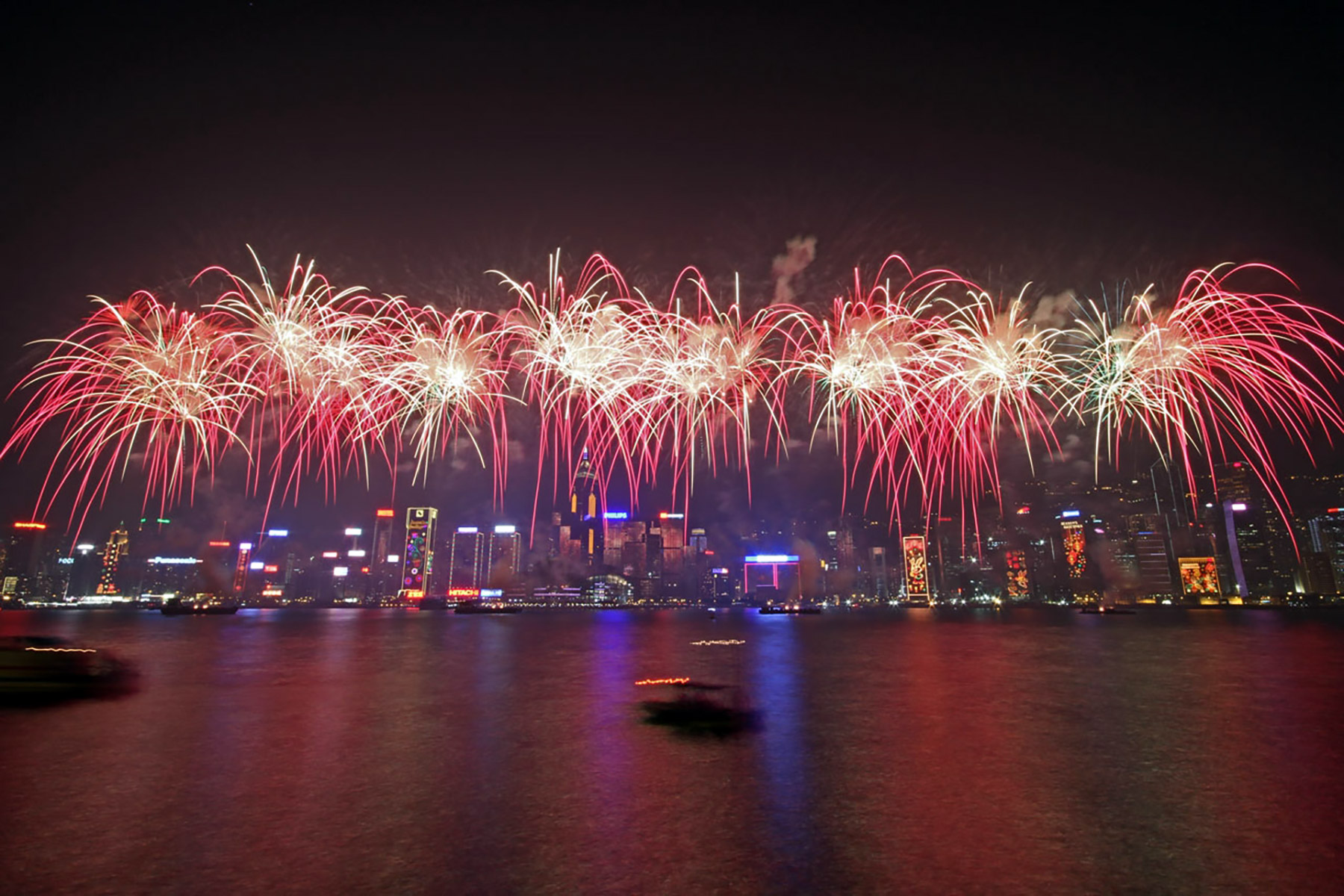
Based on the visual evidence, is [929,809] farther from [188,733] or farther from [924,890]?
[188,733]


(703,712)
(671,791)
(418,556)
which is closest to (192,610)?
(418,556)

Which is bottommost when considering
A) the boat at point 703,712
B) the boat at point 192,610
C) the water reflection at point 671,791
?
the boat at point 192,610

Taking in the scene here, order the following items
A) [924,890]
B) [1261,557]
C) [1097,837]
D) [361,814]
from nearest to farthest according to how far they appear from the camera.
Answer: [924,890] → [1097,837] → [361,814] → [1261,557]

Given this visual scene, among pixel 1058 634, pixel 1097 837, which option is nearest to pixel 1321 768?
pixel 1097 837

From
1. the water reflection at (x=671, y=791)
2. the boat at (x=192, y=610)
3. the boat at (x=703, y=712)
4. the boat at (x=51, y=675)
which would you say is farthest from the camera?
the boat at (x=192, y=610)

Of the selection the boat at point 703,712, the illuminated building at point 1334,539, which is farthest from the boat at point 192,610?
the illuminated building at point 1334,539

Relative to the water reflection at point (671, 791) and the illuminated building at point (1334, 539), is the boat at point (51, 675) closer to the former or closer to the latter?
the water reflection at point (671, 791)

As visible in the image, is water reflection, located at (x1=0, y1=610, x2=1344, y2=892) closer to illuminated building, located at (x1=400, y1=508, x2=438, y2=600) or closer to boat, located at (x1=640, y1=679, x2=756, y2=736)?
boat, located at (x1=640, y1=679, x2=756, y2=736)
